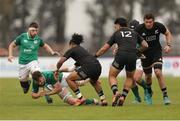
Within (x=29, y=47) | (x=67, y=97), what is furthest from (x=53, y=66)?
(x=67, y=97)

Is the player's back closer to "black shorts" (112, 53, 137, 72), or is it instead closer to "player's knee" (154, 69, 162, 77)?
"black shorts" (112, 53, 137, 72)

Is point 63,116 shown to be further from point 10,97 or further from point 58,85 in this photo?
point 10,97

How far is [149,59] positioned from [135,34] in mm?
1573

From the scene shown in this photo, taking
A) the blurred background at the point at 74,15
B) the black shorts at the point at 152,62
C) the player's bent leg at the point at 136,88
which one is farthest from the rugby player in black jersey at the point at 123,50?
the blurred background at the point at 74,15

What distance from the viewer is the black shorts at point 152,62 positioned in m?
17.9

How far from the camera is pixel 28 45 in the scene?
1917cm

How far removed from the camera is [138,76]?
19.1 m

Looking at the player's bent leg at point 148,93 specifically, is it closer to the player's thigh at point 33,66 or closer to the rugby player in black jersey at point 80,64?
the rugby player in black jersey at point 80,64

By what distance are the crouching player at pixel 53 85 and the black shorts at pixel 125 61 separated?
3.87 feet

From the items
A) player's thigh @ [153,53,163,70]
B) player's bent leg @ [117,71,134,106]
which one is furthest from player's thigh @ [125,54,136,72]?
player's thigh @ [153,53,163,70]

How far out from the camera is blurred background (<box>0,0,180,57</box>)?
193 ft

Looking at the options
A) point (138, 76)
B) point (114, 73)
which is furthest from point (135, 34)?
point (138, 76)

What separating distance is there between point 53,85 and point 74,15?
41.7 m

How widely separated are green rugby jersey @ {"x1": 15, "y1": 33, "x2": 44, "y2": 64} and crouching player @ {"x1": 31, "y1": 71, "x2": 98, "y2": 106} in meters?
1.29
